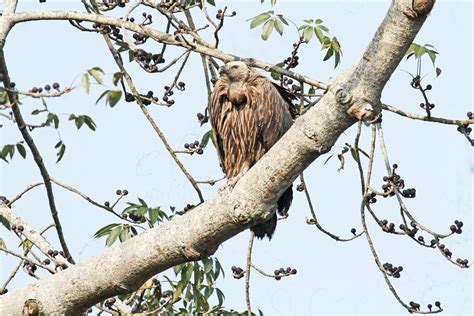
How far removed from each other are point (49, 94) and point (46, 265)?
134 centimetres

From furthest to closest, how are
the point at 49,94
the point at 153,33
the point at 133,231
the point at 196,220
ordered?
the point at 133,231 < the point at 153,33 < the point at 196,220 < the point at 49,94

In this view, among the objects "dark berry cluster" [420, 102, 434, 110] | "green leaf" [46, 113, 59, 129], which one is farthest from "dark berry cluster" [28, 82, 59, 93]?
"dark berry cluster" [420, 102, 434, 110]

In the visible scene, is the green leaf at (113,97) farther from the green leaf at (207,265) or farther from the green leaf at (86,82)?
the green leaf at (207,265)

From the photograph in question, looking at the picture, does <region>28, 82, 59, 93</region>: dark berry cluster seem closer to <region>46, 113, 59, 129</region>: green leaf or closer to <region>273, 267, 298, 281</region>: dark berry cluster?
<region>46, 113, 59, 129</region>: green leaf

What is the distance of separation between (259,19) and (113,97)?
1983 mm

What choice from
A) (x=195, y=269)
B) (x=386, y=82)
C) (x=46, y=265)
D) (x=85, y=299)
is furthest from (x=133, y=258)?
(x=386, y=82)

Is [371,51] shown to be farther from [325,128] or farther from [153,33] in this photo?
[153,33]

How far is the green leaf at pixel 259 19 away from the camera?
5016mm

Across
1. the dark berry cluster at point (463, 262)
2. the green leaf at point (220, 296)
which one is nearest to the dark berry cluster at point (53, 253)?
the green leaf at point (220, 296)

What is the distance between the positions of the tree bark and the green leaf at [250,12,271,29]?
1.38 metres

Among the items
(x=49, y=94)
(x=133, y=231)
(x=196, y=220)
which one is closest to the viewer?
(x=49, y=94)

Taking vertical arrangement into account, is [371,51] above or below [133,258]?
above

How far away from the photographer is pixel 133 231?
495cm

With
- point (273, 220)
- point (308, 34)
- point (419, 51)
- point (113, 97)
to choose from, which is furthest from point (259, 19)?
point (113, 97)
